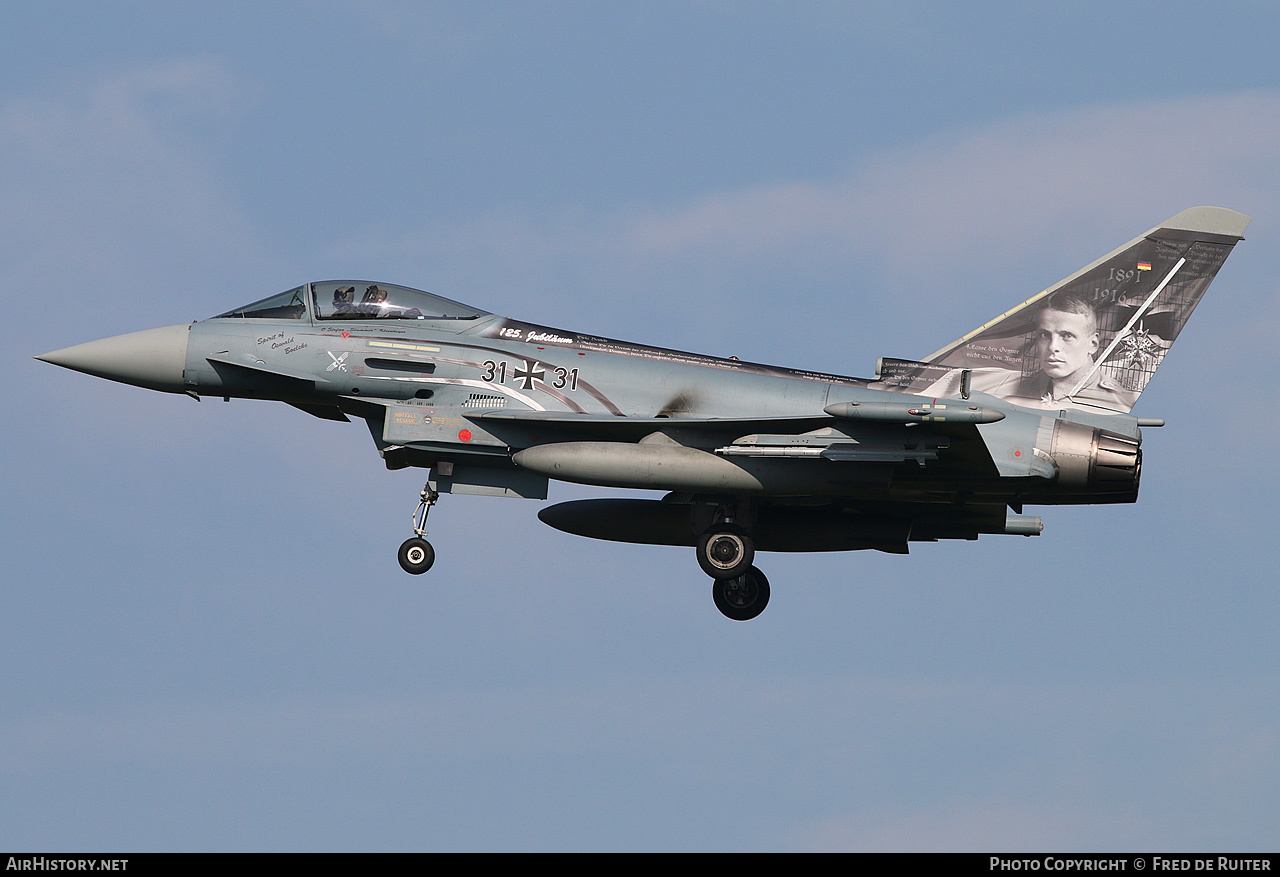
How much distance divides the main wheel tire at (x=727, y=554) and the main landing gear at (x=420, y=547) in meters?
3.49

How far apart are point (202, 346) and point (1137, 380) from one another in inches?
472

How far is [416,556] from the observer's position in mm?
18688

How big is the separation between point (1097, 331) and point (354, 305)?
9658mm

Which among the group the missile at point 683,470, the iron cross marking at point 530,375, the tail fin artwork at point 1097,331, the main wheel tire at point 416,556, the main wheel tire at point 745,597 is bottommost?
the main wheel tire at point 745,597

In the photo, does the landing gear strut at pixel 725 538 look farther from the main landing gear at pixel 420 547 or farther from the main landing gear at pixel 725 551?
the main landing gear at pixel 420 547

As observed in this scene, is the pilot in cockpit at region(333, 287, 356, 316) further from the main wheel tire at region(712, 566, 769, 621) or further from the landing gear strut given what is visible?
the main wheel tire at region(712, 566, 769, 621)

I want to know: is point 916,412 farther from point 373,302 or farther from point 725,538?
point 373,302

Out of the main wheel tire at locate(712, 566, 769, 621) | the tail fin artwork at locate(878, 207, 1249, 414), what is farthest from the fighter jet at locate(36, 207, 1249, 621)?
the main wheel tire at locate(712, 566, 769, 621)

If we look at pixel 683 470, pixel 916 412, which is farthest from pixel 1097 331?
pixel 683 470

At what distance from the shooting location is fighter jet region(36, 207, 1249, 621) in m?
17.9

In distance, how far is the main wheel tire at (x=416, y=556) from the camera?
61.2 ft

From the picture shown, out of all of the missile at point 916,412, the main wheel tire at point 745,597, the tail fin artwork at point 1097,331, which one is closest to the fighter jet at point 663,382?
the tail fin artwork at point 1097,331
